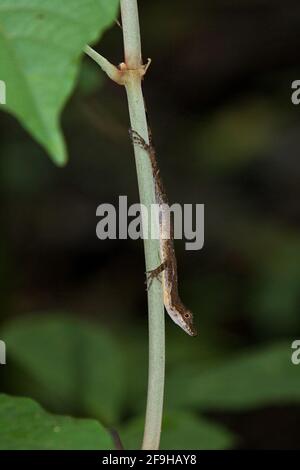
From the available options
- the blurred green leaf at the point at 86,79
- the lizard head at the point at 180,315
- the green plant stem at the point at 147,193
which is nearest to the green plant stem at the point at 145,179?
the green plant stem at the point at 147,193

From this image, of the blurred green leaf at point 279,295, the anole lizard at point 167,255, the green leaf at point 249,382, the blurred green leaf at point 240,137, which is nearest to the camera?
the anole lizard at point 167,255

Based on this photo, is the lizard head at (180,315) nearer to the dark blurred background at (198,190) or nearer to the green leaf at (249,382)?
the green leaf at (249,382)

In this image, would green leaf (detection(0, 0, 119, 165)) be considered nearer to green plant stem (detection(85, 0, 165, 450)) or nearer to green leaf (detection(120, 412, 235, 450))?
green plant stem (detection(85, 0, 165, 450))

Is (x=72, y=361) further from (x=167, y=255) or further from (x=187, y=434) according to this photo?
(x=167, y=255)

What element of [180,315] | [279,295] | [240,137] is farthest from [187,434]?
[240,137]

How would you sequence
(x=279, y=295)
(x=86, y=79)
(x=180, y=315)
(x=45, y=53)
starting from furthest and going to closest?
(x=279, y=295) → (x=86, y=79) → (x=180, y=315) → (x=45, y=53)
